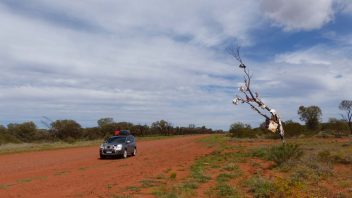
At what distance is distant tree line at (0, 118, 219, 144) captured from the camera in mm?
81794

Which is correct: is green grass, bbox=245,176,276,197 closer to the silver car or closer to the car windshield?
the silver car

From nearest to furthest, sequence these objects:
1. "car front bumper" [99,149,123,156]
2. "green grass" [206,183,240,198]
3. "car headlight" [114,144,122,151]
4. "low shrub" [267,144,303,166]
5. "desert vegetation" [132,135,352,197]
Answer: "desert vegetation" [132,135,352,197] < "green grass" [206,183,240,198] < "low shrub" [267,144,303,166] < "car front bumper" [99,149,123,156] < "car headlight" [114,144,122,151]

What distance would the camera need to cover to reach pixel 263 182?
14070 millimetres

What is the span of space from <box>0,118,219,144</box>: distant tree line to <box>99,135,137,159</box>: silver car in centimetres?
3573

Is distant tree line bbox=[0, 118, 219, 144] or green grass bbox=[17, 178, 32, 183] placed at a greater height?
distant tree line bbox=[0, 118, 219, 144]

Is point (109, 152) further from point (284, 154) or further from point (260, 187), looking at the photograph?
point (260, 187)

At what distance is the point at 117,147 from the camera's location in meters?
29.7

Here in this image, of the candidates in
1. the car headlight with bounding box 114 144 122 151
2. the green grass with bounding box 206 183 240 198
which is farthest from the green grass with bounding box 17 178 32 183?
the car headlight with bounding box 114 144 122 151

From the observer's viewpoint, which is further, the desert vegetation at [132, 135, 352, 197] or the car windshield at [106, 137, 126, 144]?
the car windshield at [106, 137, 126, 144]

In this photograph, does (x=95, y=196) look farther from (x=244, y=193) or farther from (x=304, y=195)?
(x=304, y=195)

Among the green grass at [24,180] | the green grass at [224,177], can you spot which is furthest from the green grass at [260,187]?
the green grass at [24,180]

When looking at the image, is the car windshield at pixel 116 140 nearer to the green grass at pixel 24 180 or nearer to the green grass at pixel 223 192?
the green grass at pixel 24 180

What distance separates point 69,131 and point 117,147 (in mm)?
61920

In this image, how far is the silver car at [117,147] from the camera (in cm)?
2950
